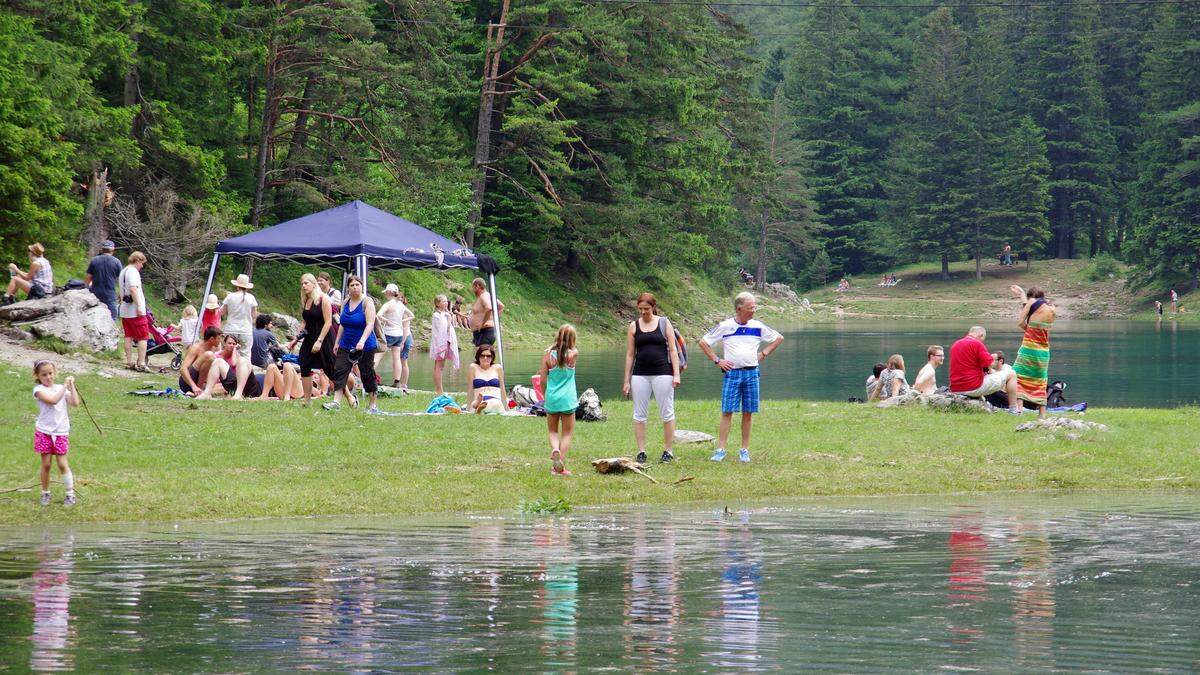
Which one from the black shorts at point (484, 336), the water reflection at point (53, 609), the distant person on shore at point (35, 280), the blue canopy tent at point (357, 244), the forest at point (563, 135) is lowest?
the water reflection at point (53, 609)

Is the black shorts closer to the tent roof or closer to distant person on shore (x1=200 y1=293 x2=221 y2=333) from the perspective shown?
the tent roof

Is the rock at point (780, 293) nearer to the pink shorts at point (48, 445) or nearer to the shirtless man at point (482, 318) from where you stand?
the shirtless man at point (482, 318)

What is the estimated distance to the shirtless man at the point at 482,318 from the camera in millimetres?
20875

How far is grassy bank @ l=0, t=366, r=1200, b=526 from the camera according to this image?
495 inches

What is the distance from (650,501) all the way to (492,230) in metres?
37.3

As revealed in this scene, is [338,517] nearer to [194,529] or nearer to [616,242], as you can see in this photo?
[194,529]

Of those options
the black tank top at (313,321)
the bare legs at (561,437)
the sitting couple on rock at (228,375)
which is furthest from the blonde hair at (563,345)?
the sitting couple on rock at (228,375)

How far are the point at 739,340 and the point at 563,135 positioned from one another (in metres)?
33.9

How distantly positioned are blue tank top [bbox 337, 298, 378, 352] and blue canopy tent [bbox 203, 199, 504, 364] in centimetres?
513

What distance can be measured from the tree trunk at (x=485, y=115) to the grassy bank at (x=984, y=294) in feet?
129

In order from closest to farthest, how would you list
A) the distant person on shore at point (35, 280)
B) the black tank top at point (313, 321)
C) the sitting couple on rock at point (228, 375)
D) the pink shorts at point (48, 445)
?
the pink shorts at point (48, 445), the black tank top at point (313, 321), the sitting couple on rock at point (228, 375), the distant person on shore at point (35, 280)

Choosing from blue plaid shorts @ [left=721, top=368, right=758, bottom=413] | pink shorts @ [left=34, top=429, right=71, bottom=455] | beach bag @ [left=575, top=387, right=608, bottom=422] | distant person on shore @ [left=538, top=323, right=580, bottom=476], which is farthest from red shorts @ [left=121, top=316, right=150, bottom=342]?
blue plaid shorts @ [left=721, top=368, right=758, bottom=413]

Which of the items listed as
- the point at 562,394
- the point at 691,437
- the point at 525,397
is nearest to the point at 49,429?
the point at 562,394

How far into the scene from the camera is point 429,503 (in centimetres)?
1266
